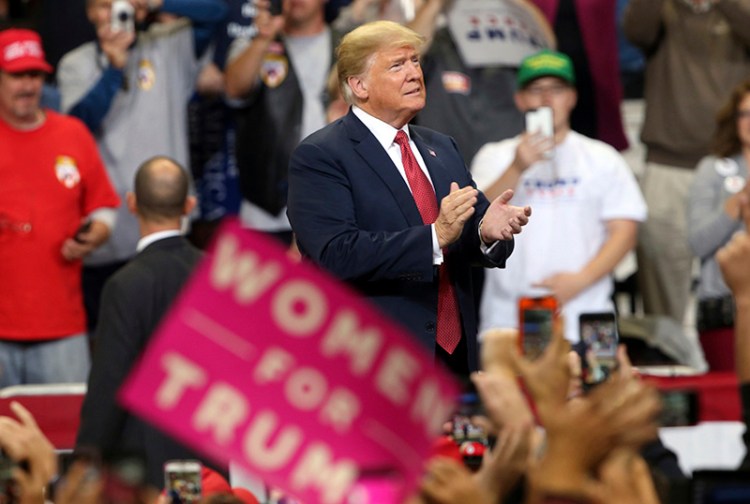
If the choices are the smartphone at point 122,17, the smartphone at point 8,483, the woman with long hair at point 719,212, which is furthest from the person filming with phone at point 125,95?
the smartphone at point 8,483

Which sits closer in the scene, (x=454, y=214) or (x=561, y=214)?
(x=454, y=214)

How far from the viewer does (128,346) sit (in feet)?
18.1

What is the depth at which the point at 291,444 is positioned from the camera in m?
2.01

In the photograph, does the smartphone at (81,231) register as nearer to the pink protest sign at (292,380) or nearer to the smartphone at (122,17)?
the smartphone at (122,17)

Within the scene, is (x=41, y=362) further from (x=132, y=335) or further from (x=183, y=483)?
(x=183, y=483)

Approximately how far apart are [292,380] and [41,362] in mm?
5064

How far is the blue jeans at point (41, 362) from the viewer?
6805 mm

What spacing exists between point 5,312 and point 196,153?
4.89ft

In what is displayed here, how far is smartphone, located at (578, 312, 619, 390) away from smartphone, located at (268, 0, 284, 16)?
2937 millimetres

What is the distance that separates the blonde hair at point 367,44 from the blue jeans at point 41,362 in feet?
9.57

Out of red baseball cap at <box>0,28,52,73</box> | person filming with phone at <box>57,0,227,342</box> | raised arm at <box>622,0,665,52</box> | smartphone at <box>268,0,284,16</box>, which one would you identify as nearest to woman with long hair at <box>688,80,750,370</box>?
raised arm at <box>622,0,665,52</box>

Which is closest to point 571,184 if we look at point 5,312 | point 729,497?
point 5,312

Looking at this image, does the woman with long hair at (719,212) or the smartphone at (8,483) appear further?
the woman with long hair at (719,212)

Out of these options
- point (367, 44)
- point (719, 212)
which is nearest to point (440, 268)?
point (367, 44)
